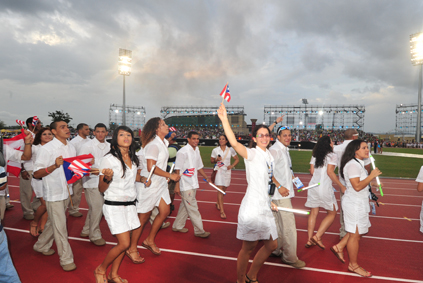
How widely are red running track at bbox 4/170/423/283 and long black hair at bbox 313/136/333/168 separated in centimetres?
158

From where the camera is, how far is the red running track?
3645 mm

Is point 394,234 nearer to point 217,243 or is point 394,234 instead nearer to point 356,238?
point 356,238

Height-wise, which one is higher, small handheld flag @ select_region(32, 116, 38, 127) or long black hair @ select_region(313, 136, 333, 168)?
small handheld flag @ select_region(32, 116, 38, 127)

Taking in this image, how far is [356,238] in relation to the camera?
11.9ft

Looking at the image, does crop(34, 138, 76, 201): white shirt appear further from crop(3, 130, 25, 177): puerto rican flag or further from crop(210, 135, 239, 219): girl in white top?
crop(210, 135, 239, 219): girl in white top

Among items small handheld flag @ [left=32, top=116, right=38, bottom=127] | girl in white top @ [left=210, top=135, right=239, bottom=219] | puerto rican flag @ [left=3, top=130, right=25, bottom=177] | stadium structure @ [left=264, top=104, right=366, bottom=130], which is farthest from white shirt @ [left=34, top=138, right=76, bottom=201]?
→ stadium structure @ [left=264, top=104, right=366, bottom=130]

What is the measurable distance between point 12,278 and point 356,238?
4039 mm

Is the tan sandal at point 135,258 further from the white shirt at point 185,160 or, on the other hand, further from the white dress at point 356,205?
the white dress at point 356,205

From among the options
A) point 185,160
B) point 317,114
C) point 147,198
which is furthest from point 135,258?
point 317,114

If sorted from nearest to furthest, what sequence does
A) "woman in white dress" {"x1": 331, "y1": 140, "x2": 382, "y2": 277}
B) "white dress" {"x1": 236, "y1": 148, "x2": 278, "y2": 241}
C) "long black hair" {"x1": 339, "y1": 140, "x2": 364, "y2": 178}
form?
"white dress" {"x1": 236, "y1": 148, "x2": 278, "y2": 241} < "woman in white dress" {"x1": 331, "y1": 140, "x2": 382, "y2": 277} < "long black hair" {"x1": 339, "y1": 140, "x2": 364, "y2": 178}

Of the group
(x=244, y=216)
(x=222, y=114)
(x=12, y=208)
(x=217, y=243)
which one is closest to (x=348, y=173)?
(x=244, y=216)

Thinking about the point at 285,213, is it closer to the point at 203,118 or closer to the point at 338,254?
the point at 338,254

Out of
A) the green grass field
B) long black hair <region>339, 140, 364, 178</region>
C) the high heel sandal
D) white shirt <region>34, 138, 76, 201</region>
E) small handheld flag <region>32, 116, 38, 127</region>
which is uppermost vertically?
small handheld flag <region>32, 116, 38, 127</region>

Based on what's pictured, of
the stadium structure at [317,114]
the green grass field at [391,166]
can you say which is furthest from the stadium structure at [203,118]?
the green grass field at [391,166]
